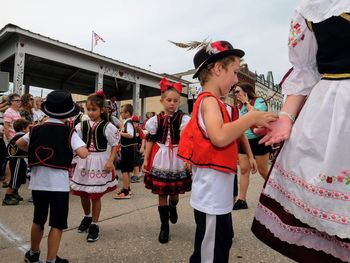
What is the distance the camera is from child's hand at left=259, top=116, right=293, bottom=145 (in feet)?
4.98

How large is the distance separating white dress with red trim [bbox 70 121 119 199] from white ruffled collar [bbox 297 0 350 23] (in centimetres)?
262

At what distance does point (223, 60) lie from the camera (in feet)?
6.79

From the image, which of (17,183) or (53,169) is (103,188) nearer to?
(53,169)

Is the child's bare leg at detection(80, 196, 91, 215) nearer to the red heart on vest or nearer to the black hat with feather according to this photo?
the red heart on vest

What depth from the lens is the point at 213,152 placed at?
191 cm

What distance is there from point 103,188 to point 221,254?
1984 mm

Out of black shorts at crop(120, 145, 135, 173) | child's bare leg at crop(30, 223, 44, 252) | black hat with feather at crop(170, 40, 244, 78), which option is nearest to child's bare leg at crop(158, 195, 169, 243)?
child's bare leg at crop(30, 223, 44, 252)

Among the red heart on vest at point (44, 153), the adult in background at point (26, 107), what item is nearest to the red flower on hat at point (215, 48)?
the red heart on vest at point (44, 153)

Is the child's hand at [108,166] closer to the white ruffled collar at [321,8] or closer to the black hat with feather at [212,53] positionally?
the black hat with feather at [212,53]

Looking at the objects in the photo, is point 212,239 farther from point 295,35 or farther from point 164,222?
point 164,222

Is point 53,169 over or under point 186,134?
under

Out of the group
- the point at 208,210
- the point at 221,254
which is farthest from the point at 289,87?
the point at 221,254

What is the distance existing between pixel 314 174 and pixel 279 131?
0.29 metres

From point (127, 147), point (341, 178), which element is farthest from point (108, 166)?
point (127, 147)
